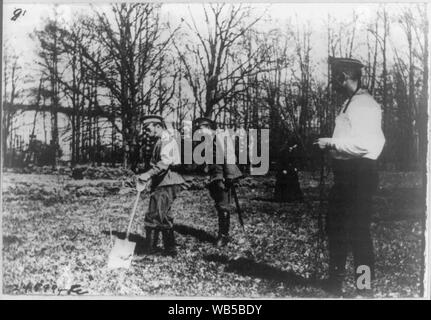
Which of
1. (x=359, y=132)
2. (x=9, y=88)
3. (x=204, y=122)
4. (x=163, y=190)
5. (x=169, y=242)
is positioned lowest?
Result: (x=169, y=242)

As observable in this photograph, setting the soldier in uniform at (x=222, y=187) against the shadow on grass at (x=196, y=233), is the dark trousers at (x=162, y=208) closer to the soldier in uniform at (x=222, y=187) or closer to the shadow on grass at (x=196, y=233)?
the shadow on grass at (x=196, y=233)

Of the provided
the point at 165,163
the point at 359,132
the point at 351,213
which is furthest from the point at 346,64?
the point at 165,163

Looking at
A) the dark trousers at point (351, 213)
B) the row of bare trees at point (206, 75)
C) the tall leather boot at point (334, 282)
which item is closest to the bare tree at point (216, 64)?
the row of bare trees at point (206, 75)

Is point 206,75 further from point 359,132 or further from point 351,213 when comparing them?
point 351,213

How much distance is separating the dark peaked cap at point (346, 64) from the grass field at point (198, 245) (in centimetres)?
129

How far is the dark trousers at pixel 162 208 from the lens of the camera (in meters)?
5.40

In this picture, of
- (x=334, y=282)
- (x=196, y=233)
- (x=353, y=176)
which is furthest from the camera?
(x=196, y=233)

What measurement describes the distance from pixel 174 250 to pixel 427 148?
10.5 ft

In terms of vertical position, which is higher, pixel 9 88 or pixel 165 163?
pixel 9 88

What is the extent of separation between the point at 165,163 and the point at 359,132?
223 cm

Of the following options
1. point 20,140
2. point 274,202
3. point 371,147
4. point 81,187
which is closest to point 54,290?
point 81,187

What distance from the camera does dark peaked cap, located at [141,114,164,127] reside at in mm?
5576

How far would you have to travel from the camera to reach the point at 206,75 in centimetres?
557

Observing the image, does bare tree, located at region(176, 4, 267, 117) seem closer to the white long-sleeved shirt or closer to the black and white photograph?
the black and white photograph
